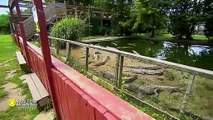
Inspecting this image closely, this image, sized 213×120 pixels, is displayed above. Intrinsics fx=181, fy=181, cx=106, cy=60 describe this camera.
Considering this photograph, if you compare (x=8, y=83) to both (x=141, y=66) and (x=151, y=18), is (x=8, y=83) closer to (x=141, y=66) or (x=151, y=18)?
(x=141, y=66)

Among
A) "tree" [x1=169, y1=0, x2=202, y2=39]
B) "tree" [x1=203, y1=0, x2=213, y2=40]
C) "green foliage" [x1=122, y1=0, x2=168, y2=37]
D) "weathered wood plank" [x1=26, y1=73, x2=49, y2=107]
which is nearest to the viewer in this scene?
"weathered wood plank" [x1=26, y1=73, x2=49, y2=107]

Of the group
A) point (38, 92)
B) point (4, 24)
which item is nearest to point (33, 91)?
point (38, 92)

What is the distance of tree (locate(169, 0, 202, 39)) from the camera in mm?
17297

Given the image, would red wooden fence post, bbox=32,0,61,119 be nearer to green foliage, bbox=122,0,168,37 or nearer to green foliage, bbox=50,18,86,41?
green foliage, bbox=50,18,86,41

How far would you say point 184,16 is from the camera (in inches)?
703

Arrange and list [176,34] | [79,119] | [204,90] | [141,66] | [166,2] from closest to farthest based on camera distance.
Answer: [79,119] < [204,90] < [141,66] < [166,2] < [176,34]

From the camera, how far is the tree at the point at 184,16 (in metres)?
17.3

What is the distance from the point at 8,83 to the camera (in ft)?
15.8

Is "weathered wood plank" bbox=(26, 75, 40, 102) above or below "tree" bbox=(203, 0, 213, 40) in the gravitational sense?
below

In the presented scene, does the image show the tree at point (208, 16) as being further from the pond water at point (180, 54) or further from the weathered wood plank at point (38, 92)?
the weathered wood plank at point (38, 92)

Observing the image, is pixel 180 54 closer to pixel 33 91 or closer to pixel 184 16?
pixel 184 16

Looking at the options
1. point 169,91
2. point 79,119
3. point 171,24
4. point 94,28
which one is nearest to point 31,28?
point 94,28

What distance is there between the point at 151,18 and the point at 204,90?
1583cm

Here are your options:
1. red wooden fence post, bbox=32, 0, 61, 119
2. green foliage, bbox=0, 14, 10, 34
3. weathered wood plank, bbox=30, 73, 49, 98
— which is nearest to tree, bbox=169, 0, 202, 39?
weathered wood plank, bbox=30, 73, 49, 98
